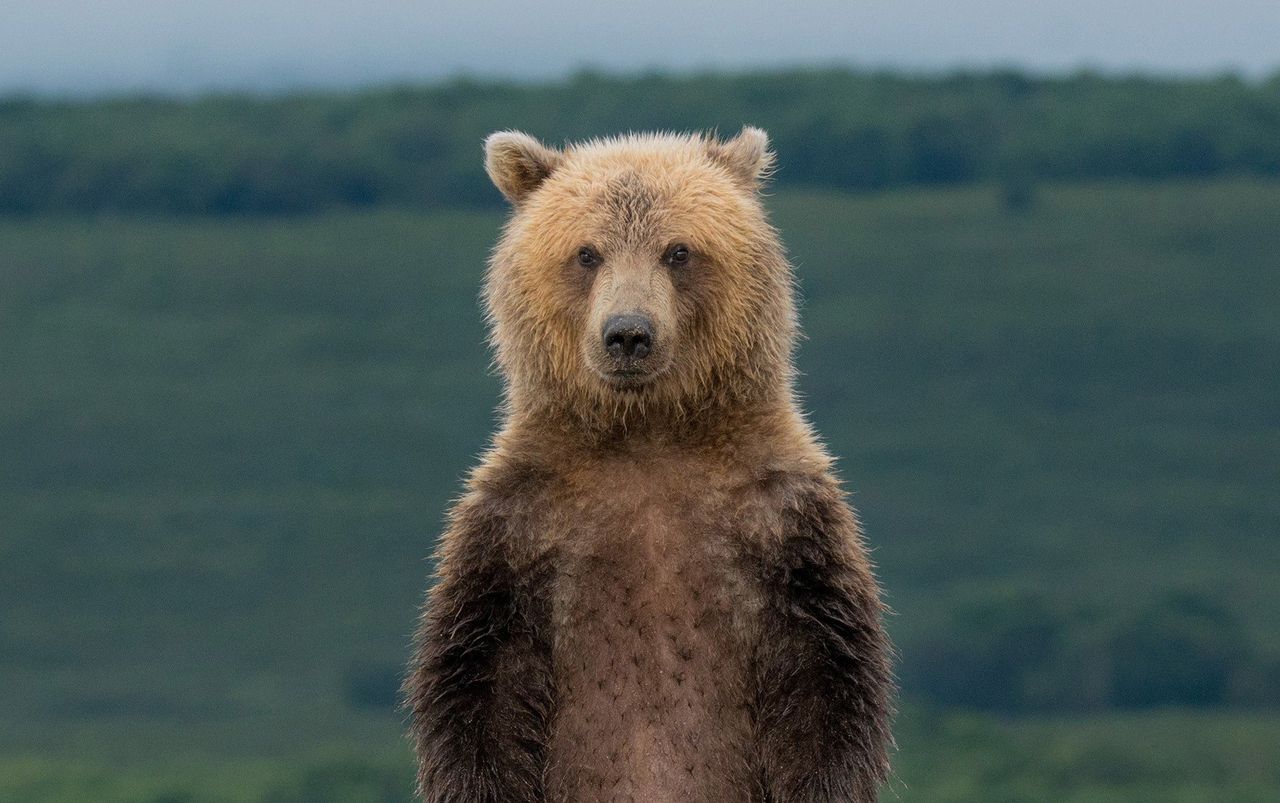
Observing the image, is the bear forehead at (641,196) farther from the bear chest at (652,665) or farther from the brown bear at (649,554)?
the bear chest at (652,665)

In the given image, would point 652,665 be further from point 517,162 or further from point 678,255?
point 517,162

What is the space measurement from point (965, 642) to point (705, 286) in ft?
252

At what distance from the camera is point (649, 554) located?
8.41m

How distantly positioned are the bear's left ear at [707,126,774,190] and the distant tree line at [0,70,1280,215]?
98.0 metres

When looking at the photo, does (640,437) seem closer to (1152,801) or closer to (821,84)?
(1152,801)

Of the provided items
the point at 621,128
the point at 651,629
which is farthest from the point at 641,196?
the point at 621,128

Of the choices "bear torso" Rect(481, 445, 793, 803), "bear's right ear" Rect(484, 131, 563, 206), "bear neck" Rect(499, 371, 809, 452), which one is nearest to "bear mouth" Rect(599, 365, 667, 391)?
"bear neck" Rect(499, 371, 809, 452)

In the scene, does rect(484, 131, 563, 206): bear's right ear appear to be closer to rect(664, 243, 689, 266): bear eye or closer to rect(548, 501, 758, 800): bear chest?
rect(664, 243, 689, 266): bear eye

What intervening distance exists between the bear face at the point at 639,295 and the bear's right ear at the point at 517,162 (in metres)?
0.02

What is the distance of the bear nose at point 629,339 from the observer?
8.35 meters

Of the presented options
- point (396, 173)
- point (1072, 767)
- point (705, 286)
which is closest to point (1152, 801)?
point (1072, 767)

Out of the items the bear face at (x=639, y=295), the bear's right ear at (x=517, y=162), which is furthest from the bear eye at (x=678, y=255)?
the bear's right ear at (x=517, y=162)

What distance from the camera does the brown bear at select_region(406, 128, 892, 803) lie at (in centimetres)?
820

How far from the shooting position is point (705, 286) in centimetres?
871
